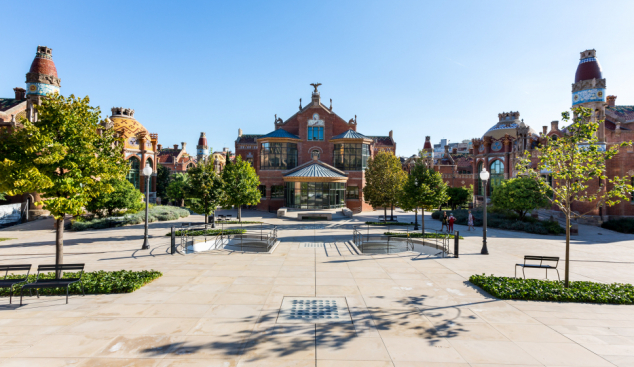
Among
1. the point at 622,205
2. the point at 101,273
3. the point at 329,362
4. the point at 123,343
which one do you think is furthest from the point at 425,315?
the point at 622,205

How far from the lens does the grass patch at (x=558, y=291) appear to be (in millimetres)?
8758

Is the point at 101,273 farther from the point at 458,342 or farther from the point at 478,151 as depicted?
the point at 478,151

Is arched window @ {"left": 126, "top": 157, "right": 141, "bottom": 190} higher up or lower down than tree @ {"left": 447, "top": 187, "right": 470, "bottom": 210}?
higher up

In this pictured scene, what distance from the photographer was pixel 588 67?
32.4 metres

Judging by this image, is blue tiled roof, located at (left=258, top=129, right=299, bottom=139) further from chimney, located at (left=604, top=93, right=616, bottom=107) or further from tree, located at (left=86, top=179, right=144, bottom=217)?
chimney, located at (left=604, top=93, right=616, bottom=107)

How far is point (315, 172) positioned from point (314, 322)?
32827 millimetres

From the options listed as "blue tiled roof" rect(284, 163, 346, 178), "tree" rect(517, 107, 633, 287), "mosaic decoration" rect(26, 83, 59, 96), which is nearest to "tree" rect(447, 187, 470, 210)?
"blue tiled roof" rect(284, 163, 346, 178)

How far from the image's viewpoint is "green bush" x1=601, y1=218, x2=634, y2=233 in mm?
26245

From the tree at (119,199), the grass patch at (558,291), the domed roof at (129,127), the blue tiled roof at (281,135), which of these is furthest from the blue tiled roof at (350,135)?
the grass patch at (558,291)

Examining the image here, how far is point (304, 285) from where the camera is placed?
10.0m

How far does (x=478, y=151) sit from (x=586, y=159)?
47.3m

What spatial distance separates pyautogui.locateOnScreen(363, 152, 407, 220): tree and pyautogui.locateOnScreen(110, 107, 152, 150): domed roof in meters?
36.2

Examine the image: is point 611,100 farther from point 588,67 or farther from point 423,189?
point 423,189

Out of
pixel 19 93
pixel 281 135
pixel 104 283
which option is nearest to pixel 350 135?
pixel 281 135
